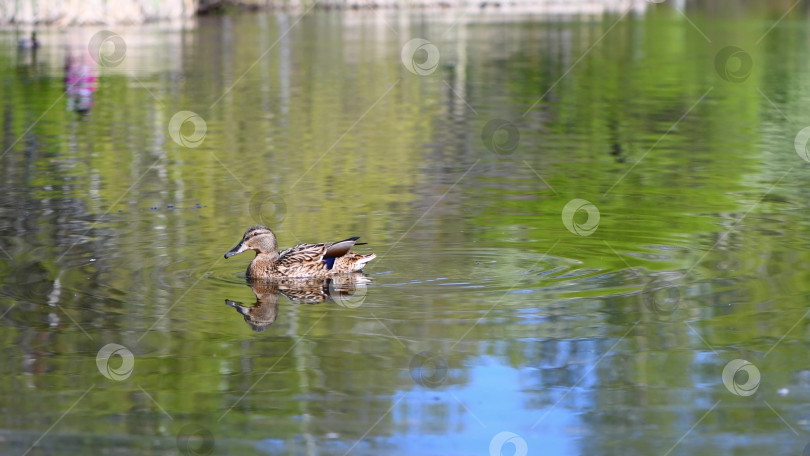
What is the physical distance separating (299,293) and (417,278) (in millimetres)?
906

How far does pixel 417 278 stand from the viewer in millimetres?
10219

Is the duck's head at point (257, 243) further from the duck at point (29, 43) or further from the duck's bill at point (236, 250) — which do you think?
the duck at point (29, 43)

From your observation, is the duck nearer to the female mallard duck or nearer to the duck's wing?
the female mallard duck

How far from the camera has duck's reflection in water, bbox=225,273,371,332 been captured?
9336mm

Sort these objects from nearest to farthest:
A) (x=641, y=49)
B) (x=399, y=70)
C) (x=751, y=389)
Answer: (x=751, y=389) < (x=399, y=70) < (x=641, y=49)

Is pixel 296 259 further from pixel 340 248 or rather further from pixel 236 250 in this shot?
pixel 236 250

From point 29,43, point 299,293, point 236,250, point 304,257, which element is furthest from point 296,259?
point 29,43

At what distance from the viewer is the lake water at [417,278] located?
6.96m

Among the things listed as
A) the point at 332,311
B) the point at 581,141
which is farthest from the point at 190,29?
the point at 332,311

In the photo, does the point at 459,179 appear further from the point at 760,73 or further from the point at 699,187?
the point at 760,73

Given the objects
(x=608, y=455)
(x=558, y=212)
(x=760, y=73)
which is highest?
(x=760, y=73)

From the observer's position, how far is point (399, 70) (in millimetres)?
33438

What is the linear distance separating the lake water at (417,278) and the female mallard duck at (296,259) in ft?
0.80

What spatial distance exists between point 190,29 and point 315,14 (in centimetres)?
2059
